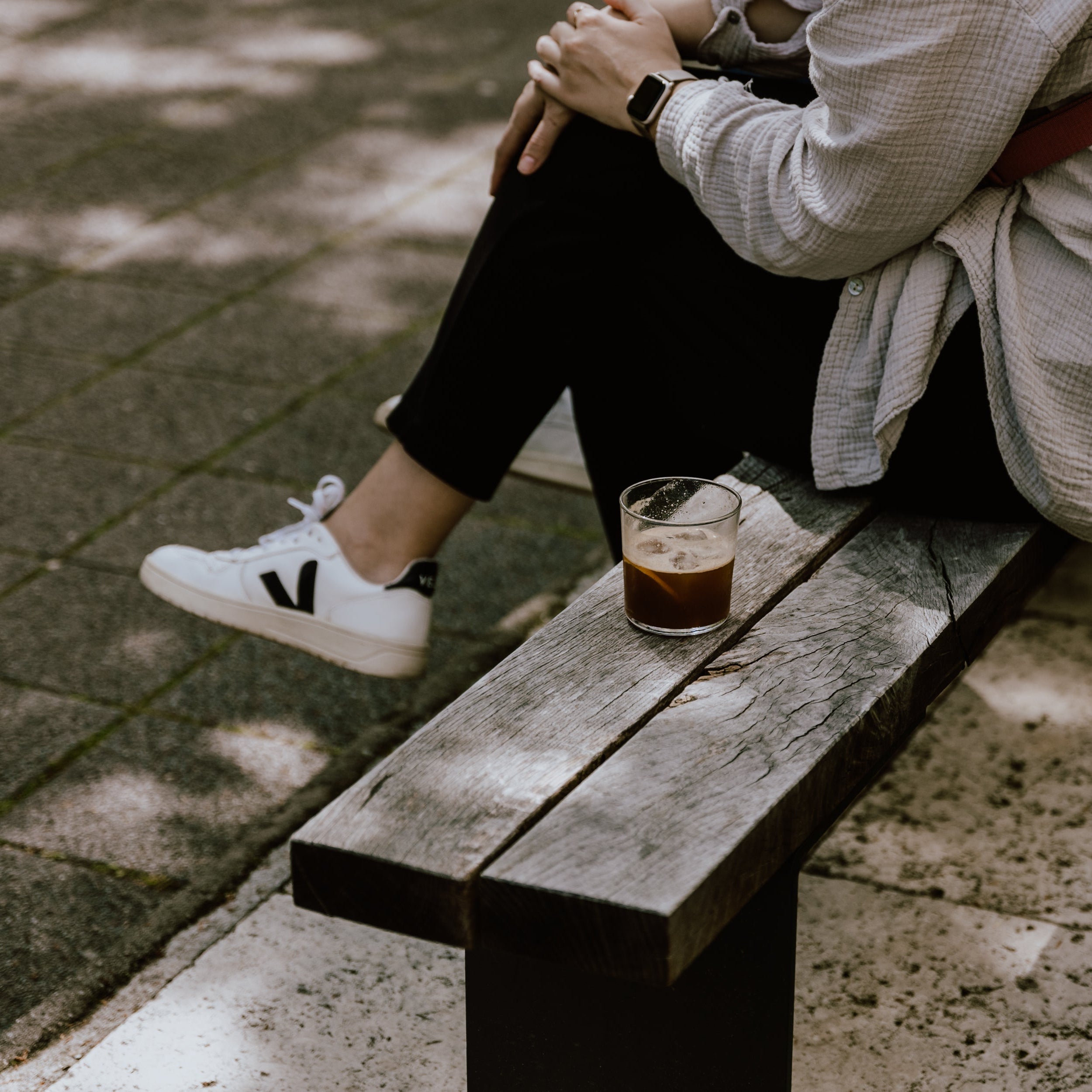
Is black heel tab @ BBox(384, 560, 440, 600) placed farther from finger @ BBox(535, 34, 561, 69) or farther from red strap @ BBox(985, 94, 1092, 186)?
red strap @ BBox(985, 94, 1092, 186)

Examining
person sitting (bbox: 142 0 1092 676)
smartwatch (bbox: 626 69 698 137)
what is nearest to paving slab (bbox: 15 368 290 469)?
person sitting (bbox: 142 0 1092 676)

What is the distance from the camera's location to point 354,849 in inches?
50.1

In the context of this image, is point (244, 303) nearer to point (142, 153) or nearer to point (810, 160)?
point (142, 153)

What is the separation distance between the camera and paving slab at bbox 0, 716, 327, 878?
2.32m

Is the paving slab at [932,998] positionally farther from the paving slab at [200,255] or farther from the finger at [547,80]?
the paving slab at [200,255]

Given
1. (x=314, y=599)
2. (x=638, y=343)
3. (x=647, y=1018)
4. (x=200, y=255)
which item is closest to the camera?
(x=647, y=1018)

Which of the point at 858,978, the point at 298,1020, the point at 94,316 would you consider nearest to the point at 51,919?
the point at 298,1020

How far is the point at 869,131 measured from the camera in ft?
5.32

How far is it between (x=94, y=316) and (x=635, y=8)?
228 cm

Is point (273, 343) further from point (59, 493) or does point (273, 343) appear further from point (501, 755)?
point (501, 755)

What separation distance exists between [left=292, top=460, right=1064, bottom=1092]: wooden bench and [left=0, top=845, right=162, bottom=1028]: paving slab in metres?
Result: 0.74

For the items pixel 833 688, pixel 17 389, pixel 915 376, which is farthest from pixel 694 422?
pixel 17 389

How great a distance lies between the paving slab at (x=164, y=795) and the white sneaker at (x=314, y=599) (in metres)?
0.27

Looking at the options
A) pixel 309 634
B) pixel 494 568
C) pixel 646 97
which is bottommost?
pixel 494 568
